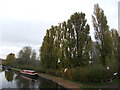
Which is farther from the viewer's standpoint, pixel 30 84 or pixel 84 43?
pixel 84 43

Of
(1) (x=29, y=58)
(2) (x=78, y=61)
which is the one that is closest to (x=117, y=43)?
(2) (x=78, y=61)

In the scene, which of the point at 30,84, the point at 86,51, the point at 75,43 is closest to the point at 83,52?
the point at 86,51

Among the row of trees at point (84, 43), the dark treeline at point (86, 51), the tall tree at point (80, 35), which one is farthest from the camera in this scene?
the tall tree at point (80, 35)

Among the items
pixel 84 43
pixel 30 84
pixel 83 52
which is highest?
pixel 84 43

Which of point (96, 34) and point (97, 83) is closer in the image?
point (97, 83)

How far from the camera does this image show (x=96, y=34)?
26688 mm

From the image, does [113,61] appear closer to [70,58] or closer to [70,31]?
[70,58]

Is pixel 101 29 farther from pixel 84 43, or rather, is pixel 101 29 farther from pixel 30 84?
pixel 30 84

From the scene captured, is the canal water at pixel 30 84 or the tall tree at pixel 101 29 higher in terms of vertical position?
the tall tree at pixel 101 29

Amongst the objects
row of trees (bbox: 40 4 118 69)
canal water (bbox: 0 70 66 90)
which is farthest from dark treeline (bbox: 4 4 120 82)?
canal water (bbox: 0 70 66 90)

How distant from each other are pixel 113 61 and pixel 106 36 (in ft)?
13.8

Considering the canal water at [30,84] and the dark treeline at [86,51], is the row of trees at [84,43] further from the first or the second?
the canal water at [30,84]

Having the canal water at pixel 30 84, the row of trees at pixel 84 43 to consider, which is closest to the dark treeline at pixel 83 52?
the row of trees at pixel 84 43

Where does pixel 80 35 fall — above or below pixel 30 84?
above
